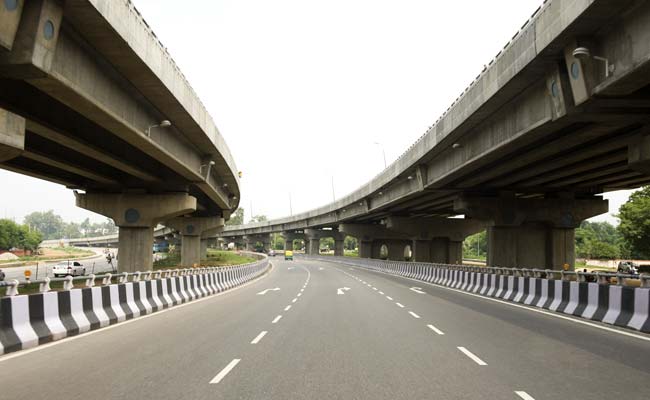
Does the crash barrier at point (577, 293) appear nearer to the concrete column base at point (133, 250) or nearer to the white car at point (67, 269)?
the concrete column base at point (133, 250)

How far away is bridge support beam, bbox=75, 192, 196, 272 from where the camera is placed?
3034 cm

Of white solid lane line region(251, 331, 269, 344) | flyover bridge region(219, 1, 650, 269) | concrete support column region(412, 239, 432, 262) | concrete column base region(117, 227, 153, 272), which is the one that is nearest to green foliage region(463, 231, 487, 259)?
concrete support column region(412, 239, 432, 262)

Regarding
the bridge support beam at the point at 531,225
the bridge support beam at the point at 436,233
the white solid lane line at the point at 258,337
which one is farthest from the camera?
the bridge support beam at the point at 436,233

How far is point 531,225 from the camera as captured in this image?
38844 mm

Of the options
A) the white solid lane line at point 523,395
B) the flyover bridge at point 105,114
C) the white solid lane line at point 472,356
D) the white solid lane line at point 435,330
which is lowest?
the white solid lane line at point 435,330

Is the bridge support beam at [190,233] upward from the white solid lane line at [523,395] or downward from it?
Answer: upward

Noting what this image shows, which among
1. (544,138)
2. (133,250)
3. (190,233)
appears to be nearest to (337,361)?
(544,138)

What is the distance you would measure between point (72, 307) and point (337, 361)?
20.7 feet

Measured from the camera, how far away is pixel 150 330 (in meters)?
11.9

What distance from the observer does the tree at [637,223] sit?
2149 inches

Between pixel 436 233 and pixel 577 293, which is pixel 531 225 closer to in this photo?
pixel 436 233

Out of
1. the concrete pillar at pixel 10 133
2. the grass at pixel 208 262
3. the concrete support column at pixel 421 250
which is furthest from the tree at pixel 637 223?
the concrete pillar at pixel 10 133

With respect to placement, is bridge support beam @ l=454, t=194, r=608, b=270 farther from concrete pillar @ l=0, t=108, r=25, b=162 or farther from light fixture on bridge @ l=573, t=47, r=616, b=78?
concrete pillar @ l=0, t=108, r=25, b=162

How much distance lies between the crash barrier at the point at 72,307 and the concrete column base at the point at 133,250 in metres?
12.2
